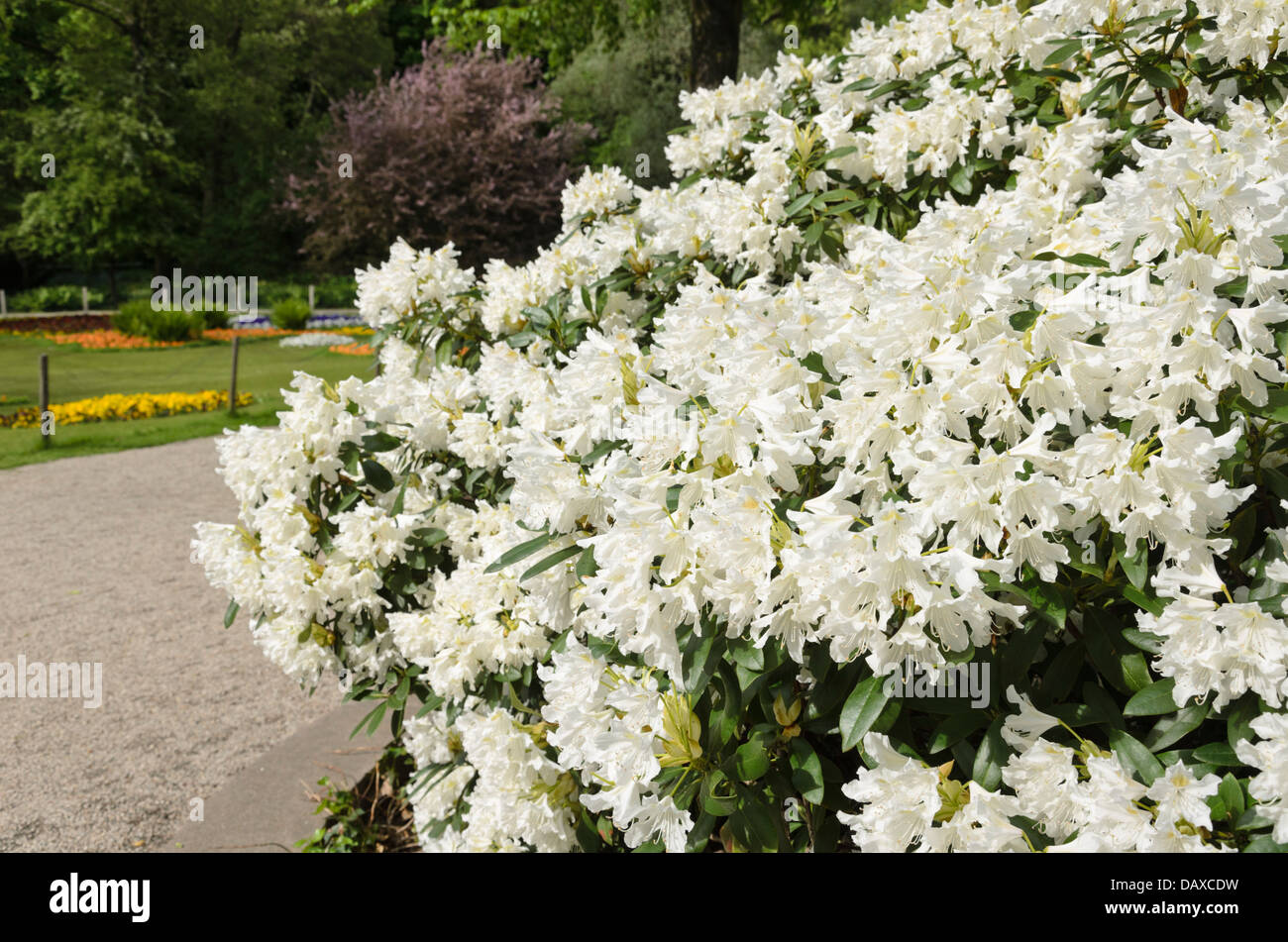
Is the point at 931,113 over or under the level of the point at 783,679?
over

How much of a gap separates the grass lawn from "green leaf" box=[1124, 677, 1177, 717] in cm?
722

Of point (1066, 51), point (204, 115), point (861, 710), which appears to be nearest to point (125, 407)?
point (1066, 51)

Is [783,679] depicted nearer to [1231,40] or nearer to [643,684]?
[643,684]

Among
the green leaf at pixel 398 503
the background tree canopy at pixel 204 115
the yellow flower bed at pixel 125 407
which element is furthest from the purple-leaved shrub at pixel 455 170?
the green leaf at pixel 398 503

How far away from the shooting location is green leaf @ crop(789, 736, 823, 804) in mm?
1459

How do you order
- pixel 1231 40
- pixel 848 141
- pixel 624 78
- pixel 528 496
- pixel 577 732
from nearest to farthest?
pixel 577 732
pixel 528 496
pixel 1231 40
pixel 848 141
pixel 624 78

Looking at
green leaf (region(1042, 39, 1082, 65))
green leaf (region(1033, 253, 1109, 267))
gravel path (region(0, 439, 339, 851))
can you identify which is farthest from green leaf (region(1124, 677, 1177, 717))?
gravel path (region(0, 439, 339, 851))

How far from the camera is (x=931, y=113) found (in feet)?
8.21

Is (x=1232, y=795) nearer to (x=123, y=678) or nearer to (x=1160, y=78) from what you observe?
(x=1160, y=78)

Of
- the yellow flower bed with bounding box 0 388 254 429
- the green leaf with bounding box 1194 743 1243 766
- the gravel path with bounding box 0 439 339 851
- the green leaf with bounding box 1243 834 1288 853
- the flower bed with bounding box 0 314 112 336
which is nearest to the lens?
the green leaf with bounding box 1243 834 1288 853

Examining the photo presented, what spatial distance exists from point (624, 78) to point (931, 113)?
20.8 m

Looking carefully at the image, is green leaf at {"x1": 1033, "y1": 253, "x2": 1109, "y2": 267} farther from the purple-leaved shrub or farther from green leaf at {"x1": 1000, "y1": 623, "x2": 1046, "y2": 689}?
the purple-leaved shrub

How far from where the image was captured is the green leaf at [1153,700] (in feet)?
4.36

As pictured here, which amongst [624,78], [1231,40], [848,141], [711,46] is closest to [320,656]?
[848,141]
